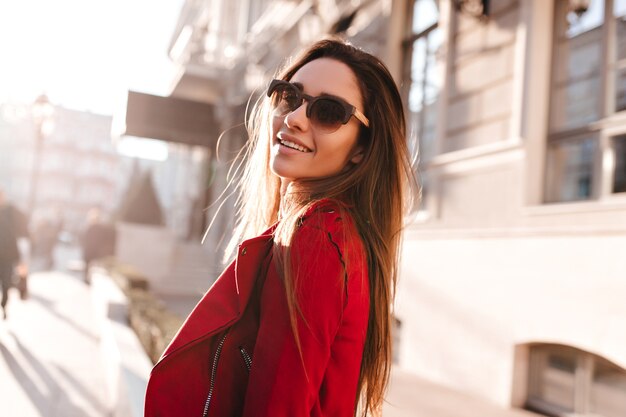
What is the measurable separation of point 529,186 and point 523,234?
46cm

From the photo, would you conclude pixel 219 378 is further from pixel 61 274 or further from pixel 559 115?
pixel 61 274

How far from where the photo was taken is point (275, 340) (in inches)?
52.6

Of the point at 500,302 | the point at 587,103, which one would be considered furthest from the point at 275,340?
the point at 587,103

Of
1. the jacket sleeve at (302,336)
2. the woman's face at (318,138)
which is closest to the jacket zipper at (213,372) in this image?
the jacket sleeve at (302,336)

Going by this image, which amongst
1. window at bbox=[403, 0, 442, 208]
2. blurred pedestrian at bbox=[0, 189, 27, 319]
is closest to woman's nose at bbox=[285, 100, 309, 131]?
window at bbox=[403, 0, 442, 208]

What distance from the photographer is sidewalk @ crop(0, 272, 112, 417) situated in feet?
16.4

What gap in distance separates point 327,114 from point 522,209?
3.92m

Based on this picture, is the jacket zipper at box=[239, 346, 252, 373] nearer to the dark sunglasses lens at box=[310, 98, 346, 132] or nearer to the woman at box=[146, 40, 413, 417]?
the woman at box=[146, 40, 413, 417]

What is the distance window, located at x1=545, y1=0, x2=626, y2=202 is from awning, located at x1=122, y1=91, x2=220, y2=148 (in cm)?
1029

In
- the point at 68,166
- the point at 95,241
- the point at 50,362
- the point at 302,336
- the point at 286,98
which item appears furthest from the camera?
the point at 68,166

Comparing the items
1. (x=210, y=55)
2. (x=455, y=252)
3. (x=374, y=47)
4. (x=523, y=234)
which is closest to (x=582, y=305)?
(x=523, y=234)

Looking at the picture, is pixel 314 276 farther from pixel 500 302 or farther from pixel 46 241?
pixel 46 241

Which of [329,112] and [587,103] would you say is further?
[587,103]

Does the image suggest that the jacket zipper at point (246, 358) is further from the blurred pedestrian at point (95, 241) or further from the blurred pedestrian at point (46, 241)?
the blurred pedestrian at point (46, 241)
